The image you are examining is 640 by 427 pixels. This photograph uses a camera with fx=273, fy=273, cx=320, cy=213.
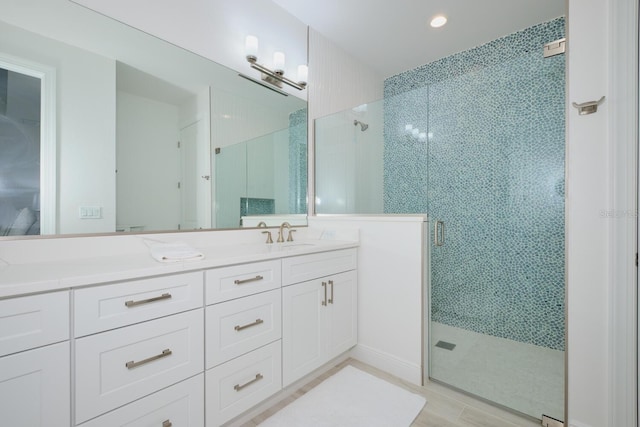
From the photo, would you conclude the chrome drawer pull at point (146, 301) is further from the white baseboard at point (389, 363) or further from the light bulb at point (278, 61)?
the light bulb at point (278, 61)

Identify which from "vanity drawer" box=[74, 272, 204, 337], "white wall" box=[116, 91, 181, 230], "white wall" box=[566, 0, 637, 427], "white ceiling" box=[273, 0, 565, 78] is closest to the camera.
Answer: "vanity drawer" box=[74, 272, 204, 337]

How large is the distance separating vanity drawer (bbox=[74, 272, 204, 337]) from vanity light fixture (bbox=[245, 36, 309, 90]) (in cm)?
166

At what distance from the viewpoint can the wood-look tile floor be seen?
1.45 meters

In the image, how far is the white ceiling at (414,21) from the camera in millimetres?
2164

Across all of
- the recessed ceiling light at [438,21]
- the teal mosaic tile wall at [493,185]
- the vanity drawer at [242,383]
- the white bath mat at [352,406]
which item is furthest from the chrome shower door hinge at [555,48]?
the vanity drawer at [242,383]

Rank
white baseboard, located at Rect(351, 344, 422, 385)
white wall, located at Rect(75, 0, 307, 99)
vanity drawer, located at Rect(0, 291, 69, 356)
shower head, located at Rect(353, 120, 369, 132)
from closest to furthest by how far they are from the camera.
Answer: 1. vanity drawer, located at Rect(0, 291, 69, 356)
2. white wall, located at Rect(75, 0, 307, 99)
3. white baseboard, located at Rect(351, 344, 422, 385)
4. shower head, located at Rect(353, 120, 369, 132)

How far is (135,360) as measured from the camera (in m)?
1.02

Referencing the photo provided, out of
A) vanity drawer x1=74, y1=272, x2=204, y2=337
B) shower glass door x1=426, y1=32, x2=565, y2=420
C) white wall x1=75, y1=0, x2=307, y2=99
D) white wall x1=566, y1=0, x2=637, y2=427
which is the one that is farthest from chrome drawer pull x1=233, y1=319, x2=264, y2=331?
white wall x1=75, y1=0, x2=307, y2=99

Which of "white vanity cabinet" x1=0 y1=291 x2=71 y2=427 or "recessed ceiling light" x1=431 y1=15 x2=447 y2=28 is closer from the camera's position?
"white vanity cabinet" x1=0 y1=291 x2=71 y2=427

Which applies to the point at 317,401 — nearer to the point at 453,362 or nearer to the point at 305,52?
the point at 453,362

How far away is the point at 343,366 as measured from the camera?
79.0 inches

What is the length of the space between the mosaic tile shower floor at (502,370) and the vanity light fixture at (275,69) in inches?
88.5

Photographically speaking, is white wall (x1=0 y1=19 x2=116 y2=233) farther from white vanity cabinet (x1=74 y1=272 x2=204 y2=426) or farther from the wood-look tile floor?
the wood-look tile floor

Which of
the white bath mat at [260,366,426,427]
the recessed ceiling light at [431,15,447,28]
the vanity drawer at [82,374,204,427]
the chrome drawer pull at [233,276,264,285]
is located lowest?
the white bath mat at [260,366,426,427]
